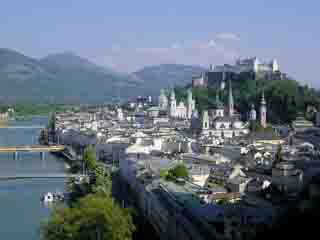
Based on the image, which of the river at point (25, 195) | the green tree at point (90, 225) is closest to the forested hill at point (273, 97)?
the river at point (25, 195)

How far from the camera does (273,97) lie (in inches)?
1160

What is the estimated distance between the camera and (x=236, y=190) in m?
11.0

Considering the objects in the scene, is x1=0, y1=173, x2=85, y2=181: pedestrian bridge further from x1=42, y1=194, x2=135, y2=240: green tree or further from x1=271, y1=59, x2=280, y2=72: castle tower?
x1=271, y1=59, x2=280, y2=72: castle tower

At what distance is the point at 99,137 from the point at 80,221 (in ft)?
51.0

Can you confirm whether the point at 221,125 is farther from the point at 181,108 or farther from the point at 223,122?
the point at 181,108

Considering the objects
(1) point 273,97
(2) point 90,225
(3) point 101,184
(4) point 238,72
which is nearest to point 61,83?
(4) point 238,72

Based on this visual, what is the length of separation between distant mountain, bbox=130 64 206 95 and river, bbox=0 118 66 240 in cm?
10809

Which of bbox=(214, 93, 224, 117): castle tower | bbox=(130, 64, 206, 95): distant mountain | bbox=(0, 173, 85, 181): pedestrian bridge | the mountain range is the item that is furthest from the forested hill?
bbox=(130, 64, 206, 95): distant mountain

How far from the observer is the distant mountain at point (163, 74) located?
444ft

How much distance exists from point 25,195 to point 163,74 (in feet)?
446

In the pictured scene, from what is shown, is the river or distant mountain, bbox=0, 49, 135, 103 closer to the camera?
the river

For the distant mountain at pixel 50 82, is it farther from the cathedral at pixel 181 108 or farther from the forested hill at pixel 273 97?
the forested hill at pixel 273 97

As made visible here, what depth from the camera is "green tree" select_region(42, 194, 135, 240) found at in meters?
8.45

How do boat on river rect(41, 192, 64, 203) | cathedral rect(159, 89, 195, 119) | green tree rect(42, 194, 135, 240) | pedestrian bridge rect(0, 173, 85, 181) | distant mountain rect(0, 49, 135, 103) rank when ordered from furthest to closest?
distant mountain rect(0, 49, 135, 103) < cathedral rect(159, 89, 195, 119) < pedestrian bridge rect(0, 173, 85, 181) < boat on river rect(41, 192, 64, 203) < green tree rect(42, 194, 135, 240)
